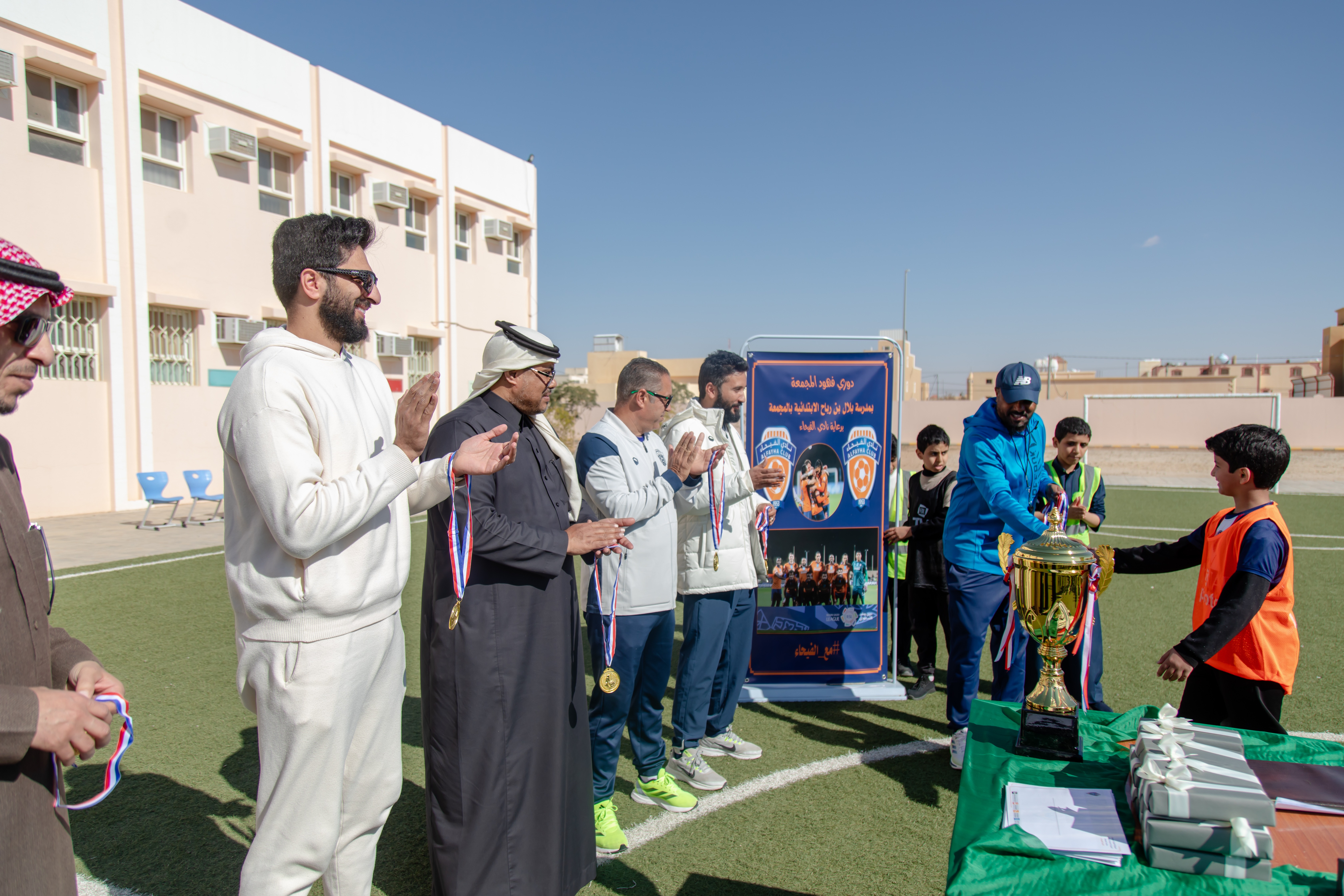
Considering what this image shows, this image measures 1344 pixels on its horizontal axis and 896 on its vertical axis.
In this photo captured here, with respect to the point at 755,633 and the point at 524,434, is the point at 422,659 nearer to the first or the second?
the point at 524,434

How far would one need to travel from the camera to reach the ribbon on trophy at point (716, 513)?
3881 millimetres

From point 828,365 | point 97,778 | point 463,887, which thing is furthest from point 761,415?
point 97,778

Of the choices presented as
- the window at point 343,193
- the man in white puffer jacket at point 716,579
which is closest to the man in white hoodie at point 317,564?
the man in white puffer jacket at point 716,579

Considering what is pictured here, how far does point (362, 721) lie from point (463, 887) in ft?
2.37

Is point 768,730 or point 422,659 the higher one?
point 422,659

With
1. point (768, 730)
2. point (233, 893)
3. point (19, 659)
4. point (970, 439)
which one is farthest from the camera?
point (768, 730)

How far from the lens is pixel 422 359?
20.2 meters

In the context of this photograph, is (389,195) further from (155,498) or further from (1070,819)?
(1070,819)

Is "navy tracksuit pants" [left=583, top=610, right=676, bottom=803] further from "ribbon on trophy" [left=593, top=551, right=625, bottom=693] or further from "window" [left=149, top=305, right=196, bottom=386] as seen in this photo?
"window" [left=149, top=305, right=196, bottom=386]

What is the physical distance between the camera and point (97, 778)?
3.73 metres

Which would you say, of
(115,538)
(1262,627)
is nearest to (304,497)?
(1262,627)

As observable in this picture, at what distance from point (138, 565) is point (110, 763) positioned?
848 centimetres

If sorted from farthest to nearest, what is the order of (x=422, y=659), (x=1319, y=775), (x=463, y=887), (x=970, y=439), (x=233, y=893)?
(x=970, y=439), (x=233, y=893), (x=422, y=659), (x=463, y=887), (x=1319, y=775)

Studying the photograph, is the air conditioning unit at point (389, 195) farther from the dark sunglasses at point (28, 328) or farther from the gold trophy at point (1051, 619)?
the gold trophy at point (1051, 619)
